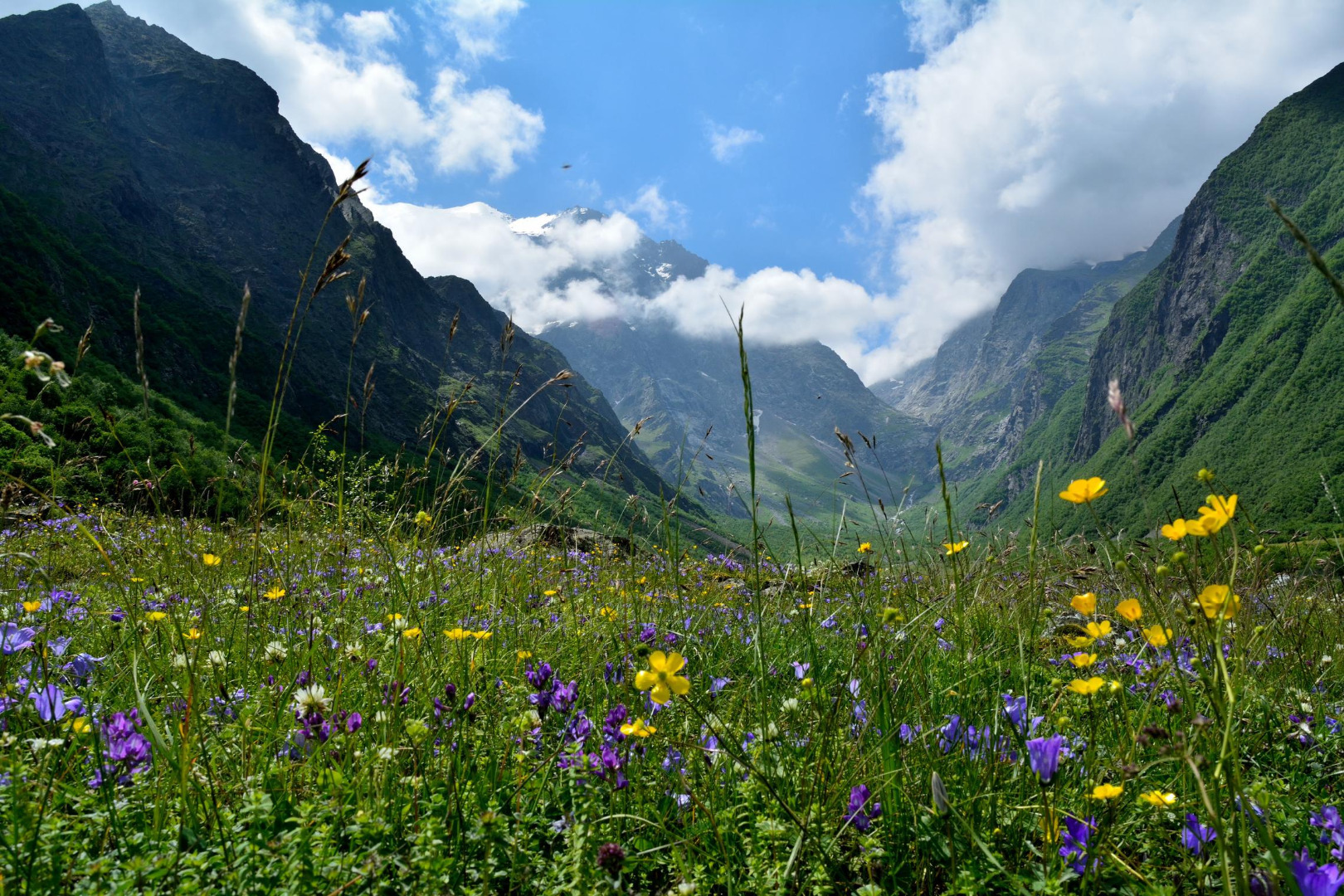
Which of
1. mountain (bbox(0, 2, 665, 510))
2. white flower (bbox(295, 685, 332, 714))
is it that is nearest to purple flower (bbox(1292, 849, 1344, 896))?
white flower (bbox(295, 685, 332, 714))

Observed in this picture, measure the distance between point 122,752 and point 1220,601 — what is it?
9.66ft

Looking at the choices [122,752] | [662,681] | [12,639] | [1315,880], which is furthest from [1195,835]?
[12,639]

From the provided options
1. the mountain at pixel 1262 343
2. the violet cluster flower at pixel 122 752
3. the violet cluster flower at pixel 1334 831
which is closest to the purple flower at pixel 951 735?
the violet cluster flower at pixel 1334 831

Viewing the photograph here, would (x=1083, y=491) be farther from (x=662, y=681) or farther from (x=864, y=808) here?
(x=662, y=681)

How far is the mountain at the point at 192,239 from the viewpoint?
76.1 m

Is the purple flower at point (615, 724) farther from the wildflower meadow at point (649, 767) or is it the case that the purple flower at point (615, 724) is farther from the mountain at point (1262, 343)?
the mountain at point (1262, 343)

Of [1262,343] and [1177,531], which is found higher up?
[1262,343]

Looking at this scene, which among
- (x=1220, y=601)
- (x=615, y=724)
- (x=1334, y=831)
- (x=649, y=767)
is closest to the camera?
(x=1220, y=601)

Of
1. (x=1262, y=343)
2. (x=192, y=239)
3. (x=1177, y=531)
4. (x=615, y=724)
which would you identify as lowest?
(x=615, y=724)

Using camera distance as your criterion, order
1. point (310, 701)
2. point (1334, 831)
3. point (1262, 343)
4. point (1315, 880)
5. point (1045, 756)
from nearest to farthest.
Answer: point (1315, 880) → point (1334, 831) → point (1045, 756) → point (310, 701) → point (1262, 343)

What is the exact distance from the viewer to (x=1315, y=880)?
1.33 m

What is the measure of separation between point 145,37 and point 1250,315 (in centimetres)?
28831

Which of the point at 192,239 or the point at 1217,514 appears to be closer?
the point at 1217,514

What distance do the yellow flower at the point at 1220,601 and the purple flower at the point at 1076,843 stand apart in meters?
0.65
